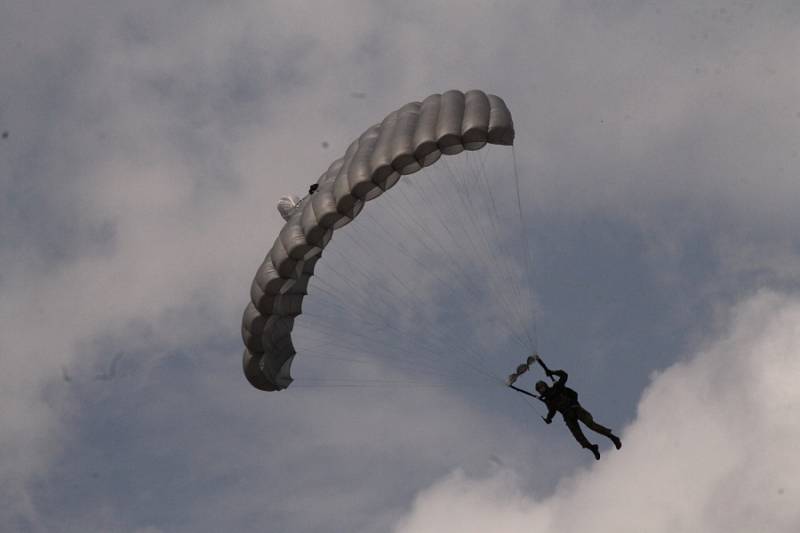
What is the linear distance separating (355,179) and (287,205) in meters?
4.28

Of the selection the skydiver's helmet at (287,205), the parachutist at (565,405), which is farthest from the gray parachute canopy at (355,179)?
the parachutist at (565,405)

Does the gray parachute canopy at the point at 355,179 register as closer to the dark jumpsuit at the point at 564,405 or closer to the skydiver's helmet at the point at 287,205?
the skydiver's helmet at the point at 287,205

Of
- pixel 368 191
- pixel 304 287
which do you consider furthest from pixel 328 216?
pixel 304 287

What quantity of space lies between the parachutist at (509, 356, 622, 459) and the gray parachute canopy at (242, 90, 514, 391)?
4998 millimetres

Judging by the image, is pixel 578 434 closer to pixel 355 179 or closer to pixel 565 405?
pixel 565 405

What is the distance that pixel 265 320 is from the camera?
37.8 m

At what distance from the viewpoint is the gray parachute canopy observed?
1379 inches

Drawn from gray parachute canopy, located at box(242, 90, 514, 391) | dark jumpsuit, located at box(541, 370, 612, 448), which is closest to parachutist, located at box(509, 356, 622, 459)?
dark jumpsuit, located at box(541, 370, 612, 448)

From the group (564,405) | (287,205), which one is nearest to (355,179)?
(287,205)

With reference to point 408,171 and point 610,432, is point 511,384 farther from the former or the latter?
point 408,171

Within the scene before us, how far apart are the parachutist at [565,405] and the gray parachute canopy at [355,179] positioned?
Result: 16.4 ft

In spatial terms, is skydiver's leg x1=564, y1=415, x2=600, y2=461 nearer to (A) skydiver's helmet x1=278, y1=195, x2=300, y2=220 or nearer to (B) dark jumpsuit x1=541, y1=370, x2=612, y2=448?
(B) dark jumpsuit x1=541, y1=370, x2=612, y2=448

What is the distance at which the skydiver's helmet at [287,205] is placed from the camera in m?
38.8

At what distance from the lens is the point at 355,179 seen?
35.1 m
